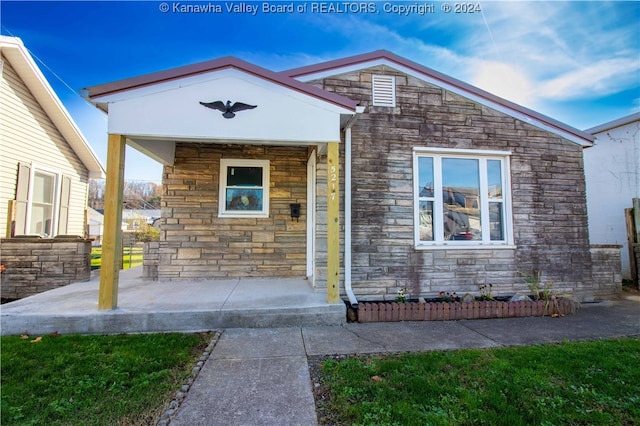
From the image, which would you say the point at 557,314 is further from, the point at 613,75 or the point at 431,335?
the point at 613,75

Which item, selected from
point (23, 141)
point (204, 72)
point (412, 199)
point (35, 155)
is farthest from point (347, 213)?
point (35, 155)

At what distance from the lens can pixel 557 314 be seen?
5125 millimetres

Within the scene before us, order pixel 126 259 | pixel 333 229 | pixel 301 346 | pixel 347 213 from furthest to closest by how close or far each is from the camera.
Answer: pixel 126 259
pixel 347 213
pixel 333 229
pixel 301 346

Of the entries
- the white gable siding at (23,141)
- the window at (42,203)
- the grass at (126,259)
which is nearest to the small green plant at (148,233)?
the grass at (126,259)

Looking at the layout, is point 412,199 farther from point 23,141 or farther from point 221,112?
point 23,141

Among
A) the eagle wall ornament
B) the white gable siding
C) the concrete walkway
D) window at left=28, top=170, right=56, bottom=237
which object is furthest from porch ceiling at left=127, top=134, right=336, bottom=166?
window at left=28, top=170, right=56, bottom=237

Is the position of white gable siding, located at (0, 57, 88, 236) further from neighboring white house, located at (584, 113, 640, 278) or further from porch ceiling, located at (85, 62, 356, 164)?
neighboring white house, located at (584, 113, 640, 278)

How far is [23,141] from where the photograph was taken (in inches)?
309

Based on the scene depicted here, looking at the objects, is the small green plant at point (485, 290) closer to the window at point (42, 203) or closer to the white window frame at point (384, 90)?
the white window frame at point (384, 90)

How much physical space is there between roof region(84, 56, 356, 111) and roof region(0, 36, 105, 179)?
5.46 metres

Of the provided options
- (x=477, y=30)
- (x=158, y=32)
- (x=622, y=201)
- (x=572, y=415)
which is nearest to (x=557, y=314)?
(x=572, y=415)

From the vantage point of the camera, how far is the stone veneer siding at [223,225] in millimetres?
6371

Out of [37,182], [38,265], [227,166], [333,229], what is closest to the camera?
[333,229]

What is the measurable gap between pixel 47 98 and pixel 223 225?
21.5ft
